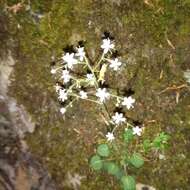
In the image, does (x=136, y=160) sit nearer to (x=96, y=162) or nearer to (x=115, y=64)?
(x=96, y=162)

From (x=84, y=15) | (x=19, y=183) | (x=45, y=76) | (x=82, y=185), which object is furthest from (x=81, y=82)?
(x=19, y=183)

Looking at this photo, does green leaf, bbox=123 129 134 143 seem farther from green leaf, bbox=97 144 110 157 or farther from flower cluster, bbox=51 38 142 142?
green leaf, bbox=97 144 110 157

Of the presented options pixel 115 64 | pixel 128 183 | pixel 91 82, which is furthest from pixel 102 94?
pixel 128 183

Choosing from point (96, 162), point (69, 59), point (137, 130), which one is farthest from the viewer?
point (96, 162)

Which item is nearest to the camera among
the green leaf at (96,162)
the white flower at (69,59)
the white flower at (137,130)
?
the white flower at (69,59)

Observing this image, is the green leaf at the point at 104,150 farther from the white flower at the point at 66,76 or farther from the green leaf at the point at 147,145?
the white flower at the point at 66,76

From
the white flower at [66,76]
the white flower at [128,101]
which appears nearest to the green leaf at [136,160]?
the white flower at [128,101]

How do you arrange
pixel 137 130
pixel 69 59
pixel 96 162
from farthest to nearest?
pixel 96 162
pixel 137 130
pixel 69 59
